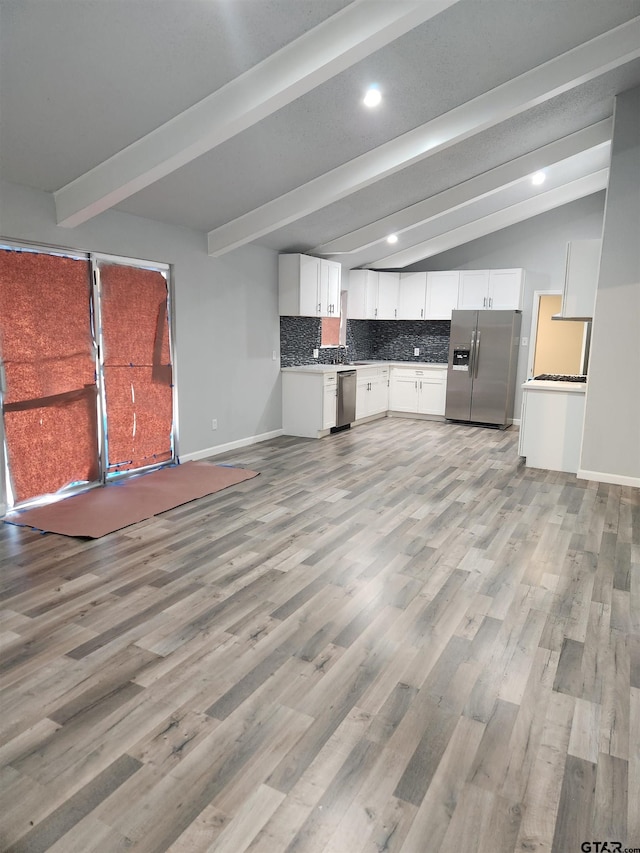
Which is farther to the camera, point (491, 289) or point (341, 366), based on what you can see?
point (491, 289)

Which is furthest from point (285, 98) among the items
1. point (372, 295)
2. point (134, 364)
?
point (372, 295)

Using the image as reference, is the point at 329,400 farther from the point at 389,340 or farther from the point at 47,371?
the point at 47,371

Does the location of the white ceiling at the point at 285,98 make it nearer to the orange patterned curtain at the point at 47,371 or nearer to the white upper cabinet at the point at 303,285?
the orange patterned curtain at the point at 47,371

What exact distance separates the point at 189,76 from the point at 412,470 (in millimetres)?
3856

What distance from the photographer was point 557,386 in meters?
5.48

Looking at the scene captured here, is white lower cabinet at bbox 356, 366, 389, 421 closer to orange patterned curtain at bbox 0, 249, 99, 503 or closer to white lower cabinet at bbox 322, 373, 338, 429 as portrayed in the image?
white lower cabinet at bbox 322, 373, 338, 429

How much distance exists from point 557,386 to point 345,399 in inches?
110

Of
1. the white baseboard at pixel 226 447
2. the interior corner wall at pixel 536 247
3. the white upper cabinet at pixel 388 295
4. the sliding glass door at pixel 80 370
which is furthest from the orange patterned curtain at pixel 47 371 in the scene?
the interior corner wall at pixel 536 247

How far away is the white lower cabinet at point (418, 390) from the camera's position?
27.4 ft

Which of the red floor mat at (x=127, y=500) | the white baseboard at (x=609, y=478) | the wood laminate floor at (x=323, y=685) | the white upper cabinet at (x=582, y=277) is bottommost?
the wood laminate floor at (x=323, y=685)

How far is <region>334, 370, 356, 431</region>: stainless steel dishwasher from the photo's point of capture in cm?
720

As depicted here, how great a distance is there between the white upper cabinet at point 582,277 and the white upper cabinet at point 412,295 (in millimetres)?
3290

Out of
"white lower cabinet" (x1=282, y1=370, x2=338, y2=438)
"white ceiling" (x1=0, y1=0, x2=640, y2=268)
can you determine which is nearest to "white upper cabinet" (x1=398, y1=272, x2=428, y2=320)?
"white lower cabinet" (x1=282, y1=370, x2=338, y2=438)

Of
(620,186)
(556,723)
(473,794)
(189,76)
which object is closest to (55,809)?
(473,794)
